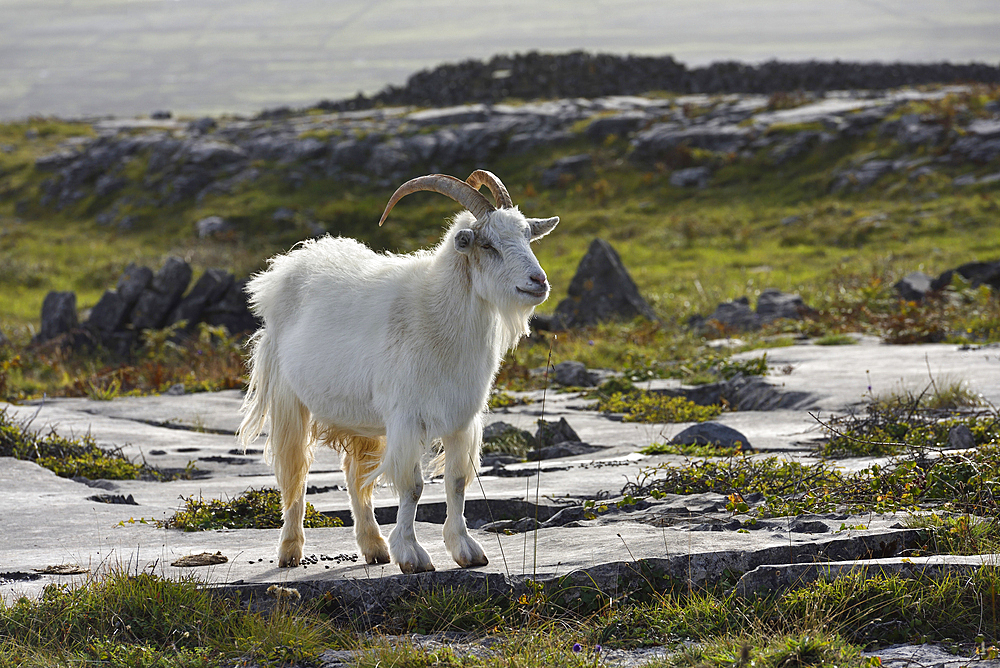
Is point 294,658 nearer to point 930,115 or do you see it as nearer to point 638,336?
point 638,336

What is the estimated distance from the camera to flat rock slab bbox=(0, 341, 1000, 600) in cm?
546

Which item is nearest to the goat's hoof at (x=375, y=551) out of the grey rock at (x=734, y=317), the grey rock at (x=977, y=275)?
the grey rock at (x=734, y=317)

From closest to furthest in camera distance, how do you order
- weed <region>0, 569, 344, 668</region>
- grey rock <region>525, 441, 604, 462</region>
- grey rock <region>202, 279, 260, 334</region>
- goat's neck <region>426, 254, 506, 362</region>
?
weed <region>0, 569, 344, 668</region> → goat's neck <region>426, 254, 506, 362</region> → grey rock <region>525, 441, 604, 462</region> → grey rock <region>202, 279, 260, 334</region>

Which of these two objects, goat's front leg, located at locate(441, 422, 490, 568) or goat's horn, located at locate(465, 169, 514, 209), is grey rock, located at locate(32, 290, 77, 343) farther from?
goat's front leg, located at locate(441, 422, 490, 568)

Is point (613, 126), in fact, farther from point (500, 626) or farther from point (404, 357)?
point (500, 626)

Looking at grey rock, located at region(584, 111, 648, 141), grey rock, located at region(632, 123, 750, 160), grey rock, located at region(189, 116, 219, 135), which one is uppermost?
grey rock, located at region(189, 116, 219, 135)

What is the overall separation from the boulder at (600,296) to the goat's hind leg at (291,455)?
11752 millimetres

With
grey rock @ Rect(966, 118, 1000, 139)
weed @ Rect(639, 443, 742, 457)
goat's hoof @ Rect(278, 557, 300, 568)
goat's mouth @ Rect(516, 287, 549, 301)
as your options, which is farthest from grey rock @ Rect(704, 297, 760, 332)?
grey rock @ Rect(966, 118, 1000, 139)

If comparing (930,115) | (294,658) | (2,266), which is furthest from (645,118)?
(294,658)

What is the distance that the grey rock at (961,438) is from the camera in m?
7.56

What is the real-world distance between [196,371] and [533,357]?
5934mm

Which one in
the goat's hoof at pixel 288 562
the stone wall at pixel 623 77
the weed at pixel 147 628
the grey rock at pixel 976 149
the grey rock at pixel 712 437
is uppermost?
the stone wall at pixel 623 77

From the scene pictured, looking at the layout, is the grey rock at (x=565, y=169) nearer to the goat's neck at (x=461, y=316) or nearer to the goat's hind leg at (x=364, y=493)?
the goat's hind leg at (x=364, y=493)

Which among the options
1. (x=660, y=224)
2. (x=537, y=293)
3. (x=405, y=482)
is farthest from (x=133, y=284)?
(x=660, y=224)
